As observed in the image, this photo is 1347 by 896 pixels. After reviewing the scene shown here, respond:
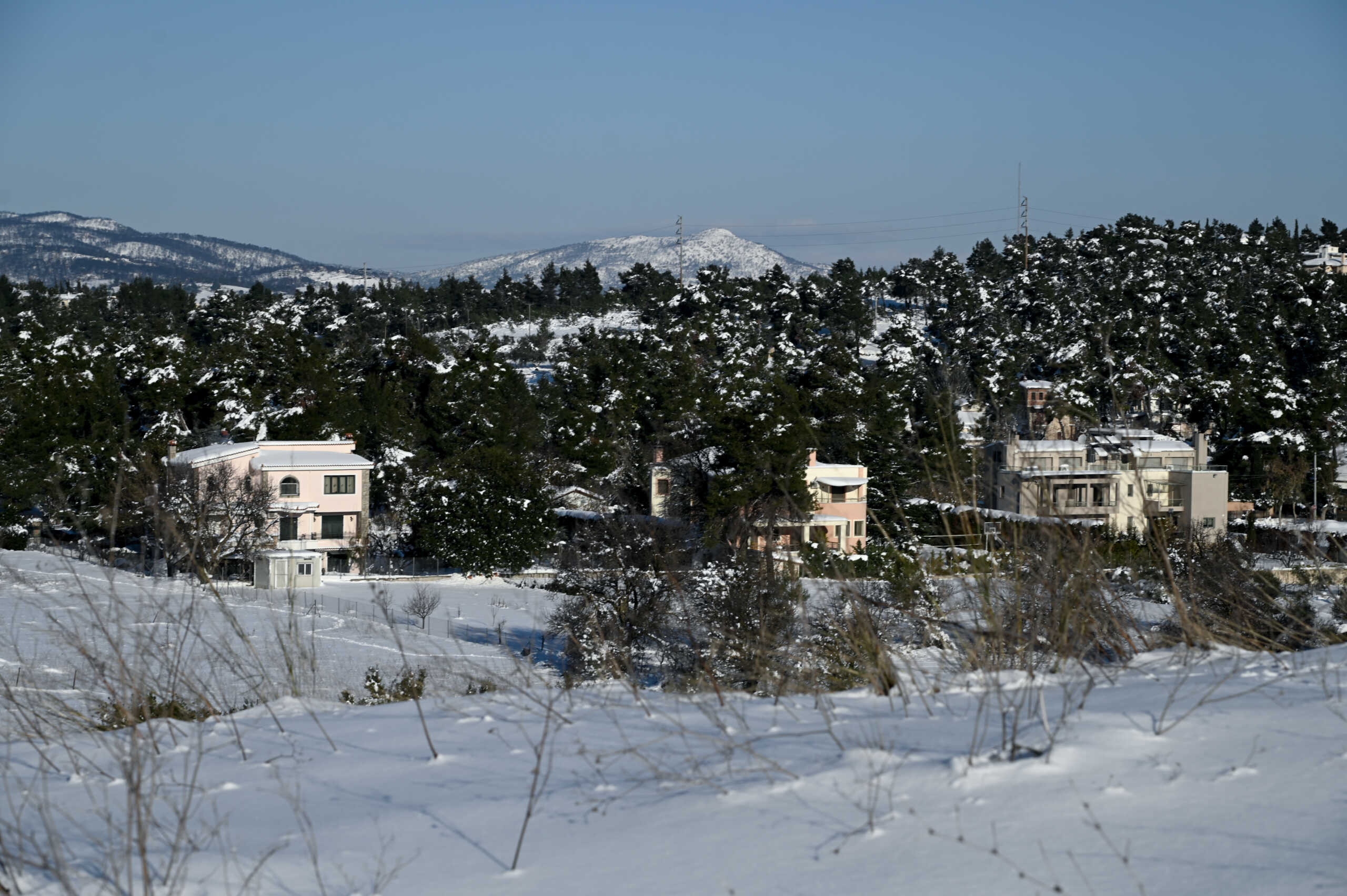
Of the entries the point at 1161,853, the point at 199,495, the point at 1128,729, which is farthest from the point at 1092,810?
the point at 199,495

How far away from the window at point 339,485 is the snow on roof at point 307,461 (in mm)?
245

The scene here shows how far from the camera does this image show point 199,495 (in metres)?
25.7

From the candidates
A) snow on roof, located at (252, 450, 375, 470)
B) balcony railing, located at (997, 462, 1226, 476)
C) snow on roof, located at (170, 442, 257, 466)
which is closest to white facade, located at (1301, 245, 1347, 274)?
snow on roof, located at (252, 450, 375, 470)

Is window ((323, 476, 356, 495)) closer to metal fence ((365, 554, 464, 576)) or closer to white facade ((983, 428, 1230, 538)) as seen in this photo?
metal fence ((365, 554, 464, 576))

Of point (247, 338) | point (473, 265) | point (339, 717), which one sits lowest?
point (339, 717)

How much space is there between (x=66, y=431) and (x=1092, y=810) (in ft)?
111

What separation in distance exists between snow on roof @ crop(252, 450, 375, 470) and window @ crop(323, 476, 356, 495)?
0.80 feet

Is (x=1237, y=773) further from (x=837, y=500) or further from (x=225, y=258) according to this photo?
(x=225, y=258)

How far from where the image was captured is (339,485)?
28812 mm

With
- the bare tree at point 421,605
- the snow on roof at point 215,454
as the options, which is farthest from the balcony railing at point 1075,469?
the snow on roof at point 215,454

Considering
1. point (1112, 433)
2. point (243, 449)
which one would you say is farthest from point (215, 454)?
point (1112, 433)

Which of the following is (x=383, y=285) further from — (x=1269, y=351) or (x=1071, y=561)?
(x=1071, y=561)

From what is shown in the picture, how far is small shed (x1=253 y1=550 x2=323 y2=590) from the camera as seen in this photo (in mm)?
24078

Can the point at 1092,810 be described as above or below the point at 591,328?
below
